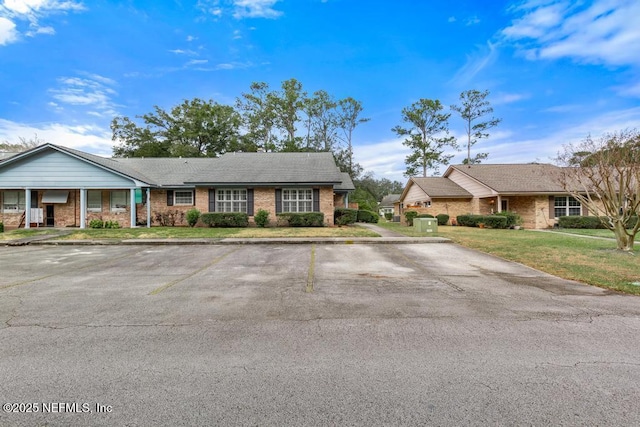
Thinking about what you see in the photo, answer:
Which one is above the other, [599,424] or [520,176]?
[520,176]

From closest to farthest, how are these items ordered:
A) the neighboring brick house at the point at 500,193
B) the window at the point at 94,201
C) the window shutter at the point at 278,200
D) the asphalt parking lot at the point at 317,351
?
the asphalt parking lot at the point at 317,351, the window shutter at the point at 278,200, the window at the point at 94,201, the neighboring brick house at the point at 500,193

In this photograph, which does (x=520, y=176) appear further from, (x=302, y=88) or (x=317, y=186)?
(x=302, y=88)

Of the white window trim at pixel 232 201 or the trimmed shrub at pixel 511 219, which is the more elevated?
the white window trim at pixel 232 201

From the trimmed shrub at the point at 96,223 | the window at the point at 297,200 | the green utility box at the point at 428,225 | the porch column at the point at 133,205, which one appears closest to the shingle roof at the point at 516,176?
the green utility box at the point at 428,225

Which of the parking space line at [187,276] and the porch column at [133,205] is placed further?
the porch column at [133,205]

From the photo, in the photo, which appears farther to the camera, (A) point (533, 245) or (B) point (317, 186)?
(B) point (317, 186)

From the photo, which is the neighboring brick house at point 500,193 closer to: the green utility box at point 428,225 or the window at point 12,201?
the green utility box at point 428,225

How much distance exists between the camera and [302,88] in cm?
4088

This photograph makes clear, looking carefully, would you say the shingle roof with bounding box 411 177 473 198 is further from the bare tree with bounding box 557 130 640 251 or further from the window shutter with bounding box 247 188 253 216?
the window shutter with bounding box 247 188 253 216

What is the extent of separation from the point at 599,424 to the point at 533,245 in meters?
11.7

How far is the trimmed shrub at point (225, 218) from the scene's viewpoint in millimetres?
17953

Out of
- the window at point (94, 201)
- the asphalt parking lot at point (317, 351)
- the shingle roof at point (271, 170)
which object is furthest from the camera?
the window at point (94, 201)

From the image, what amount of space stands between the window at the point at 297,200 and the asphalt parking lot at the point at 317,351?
41.3 feet

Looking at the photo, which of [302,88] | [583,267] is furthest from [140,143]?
[583,267]
